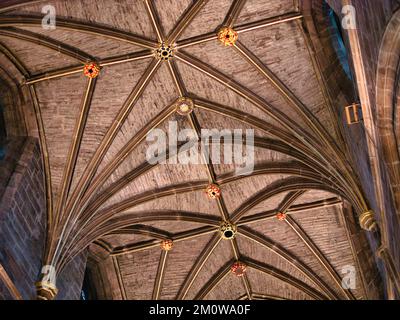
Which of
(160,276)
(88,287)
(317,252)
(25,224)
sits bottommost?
(25,224)

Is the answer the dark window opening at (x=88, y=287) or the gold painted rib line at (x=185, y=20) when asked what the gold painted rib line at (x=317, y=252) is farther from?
the gold painted rib line at (x=185, y=20)

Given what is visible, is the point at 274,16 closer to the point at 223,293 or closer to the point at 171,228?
the point at 171,228

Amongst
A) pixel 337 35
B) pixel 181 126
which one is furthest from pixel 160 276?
pixel 337 35

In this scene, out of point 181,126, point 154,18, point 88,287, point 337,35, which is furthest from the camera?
point 88,287

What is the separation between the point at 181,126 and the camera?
65.0 feet

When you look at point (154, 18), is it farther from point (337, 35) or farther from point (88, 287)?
point (88, 287)

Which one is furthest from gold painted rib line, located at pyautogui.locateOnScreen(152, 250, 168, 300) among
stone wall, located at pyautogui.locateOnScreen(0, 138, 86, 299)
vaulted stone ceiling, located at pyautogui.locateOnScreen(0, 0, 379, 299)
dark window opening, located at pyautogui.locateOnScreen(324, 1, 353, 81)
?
dark window opening, located at pyautogui.locateOnScreen(324, 1, 353, 81)

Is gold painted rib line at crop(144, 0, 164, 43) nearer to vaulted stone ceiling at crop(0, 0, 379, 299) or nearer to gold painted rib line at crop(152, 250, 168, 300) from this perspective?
vaulted stone ceiling at crop(0, 0, 379, 299)

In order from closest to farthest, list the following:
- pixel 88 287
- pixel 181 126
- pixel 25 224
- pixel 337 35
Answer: pixel 25 224, pixel 337 35, pixel 181 126, pixel 88 287

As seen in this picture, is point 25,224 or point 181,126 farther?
point 181,126

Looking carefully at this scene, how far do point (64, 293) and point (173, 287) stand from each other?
200 inches

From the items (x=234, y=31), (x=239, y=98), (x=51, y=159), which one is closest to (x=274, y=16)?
(x=234, y=31)

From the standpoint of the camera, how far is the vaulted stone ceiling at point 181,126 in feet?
58.0

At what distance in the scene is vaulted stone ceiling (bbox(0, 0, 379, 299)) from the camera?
→ 17672 millimetres
